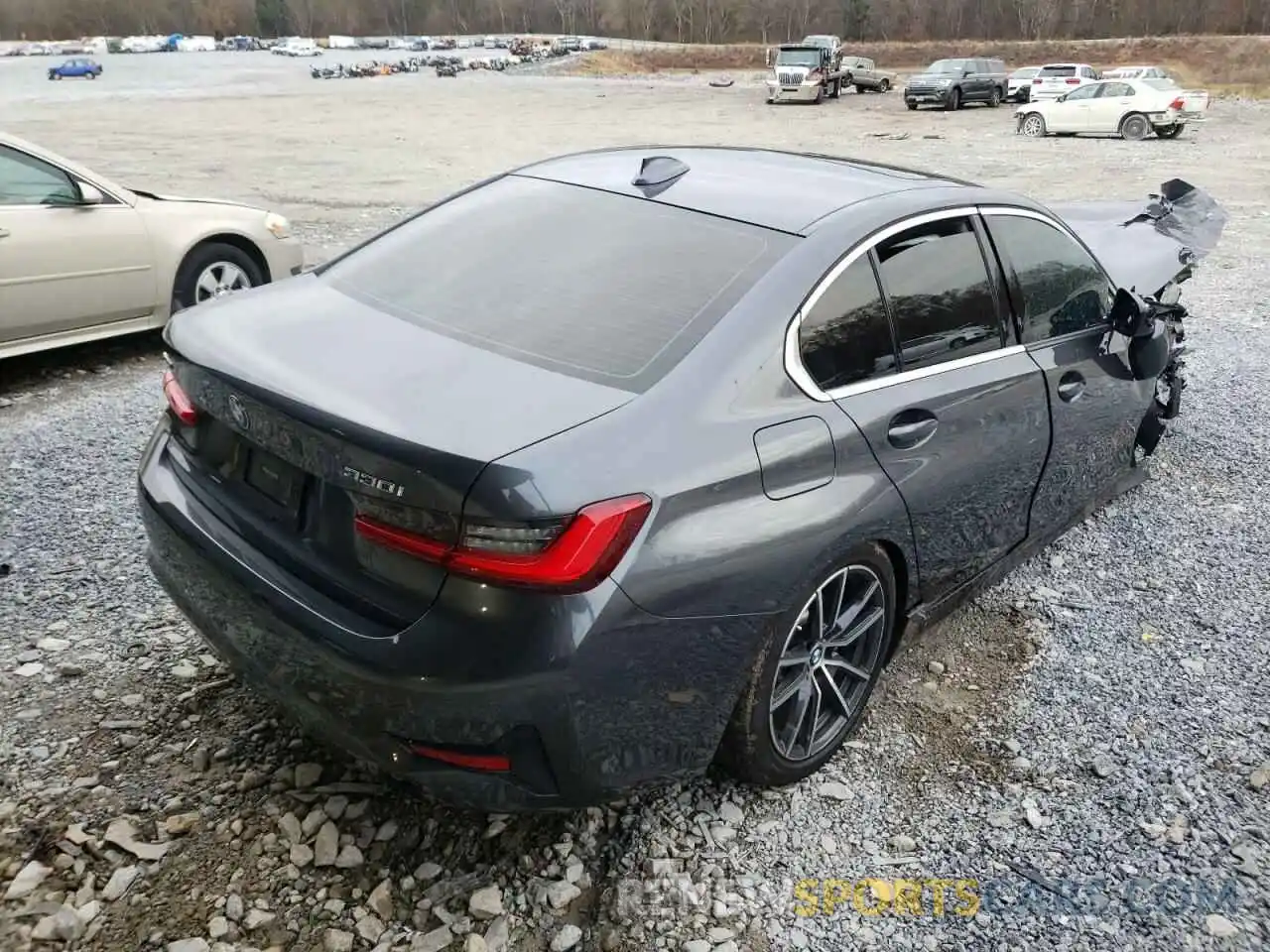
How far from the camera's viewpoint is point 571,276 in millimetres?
2855

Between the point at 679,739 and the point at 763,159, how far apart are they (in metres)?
2.04

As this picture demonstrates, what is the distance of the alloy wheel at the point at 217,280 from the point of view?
263 inches

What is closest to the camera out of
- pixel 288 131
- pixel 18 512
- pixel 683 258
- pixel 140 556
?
pixel 683 258

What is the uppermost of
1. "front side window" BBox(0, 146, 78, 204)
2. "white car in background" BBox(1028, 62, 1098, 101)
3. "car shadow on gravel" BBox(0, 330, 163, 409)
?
"front side window" BBox(0, 146, 78, 204)

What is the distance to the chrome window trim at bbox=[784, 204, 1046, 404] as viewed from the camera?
102 inches

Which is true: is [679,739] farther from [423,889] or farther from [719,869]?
[423,889]

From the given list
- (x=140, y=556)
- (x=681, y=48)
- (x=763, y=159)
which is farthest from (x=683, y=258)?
(x=681, y=48)

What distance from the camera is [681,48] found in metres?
84.6

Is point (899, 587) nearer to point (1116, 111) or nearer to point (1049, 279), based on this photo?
point (1049, 279)

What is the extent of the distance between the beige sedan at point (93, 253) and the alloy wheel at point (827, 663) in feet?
→ 16.7

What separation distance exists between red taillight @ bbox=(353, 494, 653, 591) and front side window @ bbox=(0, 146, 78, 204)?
16.6 feet

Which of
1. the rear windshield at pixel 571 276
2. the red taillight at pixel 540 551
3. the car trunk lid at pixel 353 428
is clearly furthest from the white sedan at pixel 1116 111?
the red taillight at pixel 540 551

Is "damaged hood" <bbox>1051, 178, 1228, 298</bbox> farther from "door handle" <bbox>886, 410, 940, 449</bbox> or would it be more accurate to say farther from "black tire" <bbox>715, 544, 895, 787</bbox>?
"black tire" <bbox>715, 544, 895, 787</bbox>

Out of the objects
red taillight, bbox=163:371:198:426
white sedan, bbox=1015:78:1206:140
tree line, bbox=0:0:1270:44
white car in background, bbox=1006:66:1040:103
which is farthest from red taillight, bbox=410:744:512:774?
tree line, bbox=0:0:1270:44
